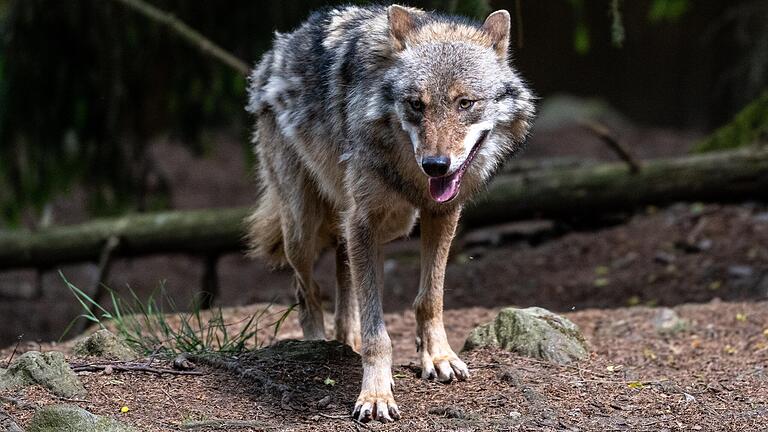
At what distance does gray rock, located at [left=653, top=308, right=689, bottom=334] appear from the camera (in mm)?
6062

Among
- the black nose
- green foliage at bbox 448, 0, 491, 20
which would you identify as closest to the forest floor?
the black nose

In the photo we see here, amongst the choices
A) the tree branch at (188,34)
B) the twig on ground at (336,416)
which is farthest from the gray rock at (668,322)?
the tree branch at (188,34)

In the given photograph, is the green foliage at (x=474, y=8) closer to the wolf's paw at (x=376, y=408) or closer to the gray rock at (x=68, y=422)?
the wolf's paw at (x=376, y=408)

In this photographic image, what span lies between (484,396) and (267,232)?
2272mm

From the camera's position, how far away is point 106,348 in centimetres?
471

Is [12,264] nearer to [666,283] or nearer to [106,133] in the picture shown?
[106,133]

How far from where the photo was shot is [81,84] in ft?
29.3

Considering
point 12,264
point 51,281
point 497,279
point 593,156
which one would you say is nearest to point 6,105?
point 12,264

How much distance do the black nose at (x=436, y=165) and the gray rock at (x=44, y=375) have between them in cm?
185

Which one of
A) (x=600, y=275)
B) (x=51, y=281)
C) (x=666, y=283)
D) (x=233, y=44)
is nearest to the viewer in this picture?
(x=666, y=283)

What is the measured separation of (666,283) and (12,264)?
646 cm

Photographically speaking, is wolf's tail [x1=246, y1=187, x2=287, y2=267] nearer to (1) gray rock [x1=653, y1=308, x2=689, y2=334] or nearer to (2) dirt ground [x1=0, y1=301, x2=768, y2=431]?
(2) dirt ground [x1=0, y1=301, x2=768, y2=431]

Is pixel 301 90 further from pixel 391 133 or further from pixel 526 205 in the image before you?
pixel 526 205

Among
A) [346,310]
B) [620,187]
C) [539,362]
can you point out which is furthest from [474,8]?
[620,187]
